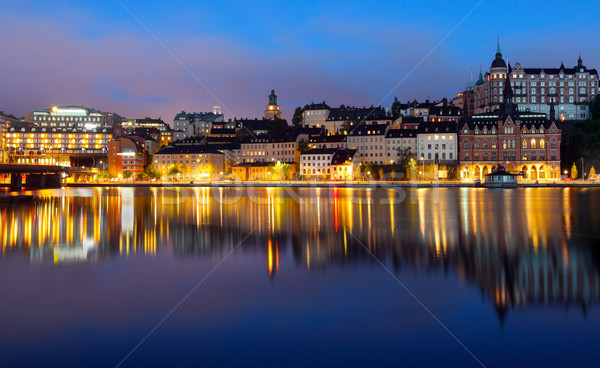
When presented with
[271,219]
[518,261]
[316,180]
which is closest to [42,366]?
[518,261]

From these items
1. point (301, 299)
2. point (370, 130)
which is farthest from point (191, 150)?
point (301, 299)

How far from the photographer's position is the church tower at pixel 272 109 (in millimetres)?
151250

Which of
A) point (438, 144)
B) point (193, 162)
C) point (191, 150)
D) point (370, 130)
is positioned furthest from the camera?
point (191, 150)

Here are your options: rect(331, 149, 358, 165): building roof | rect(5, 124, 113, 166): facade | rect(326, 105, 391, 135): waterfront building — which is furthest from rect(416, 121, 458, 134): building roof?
rect(5, 124, 113, 166): facade

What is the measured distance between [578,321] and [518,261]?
574 cm

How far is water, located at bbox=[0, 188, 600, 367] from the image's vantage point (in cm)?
759

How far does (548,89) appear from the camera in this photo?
100 meters

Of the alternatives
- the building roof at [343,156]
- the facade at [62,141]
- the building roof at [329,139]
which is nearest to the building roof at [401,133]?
the building roof at [343,156]

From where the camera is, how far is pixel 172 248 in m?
17.5

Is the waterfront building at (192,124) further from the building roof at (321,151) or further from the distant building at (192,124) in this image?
the building roof at (321,151)

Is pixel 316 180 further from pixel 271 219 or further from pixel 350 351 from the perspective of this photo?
pixel 350 351

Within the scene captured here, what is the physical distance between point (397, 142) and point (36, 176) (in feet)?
205

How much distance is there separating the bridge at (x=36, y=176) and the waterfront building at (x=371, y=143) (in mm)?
51755

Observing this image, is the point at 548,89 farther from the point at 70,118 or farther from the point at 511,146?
the point at 70,118
